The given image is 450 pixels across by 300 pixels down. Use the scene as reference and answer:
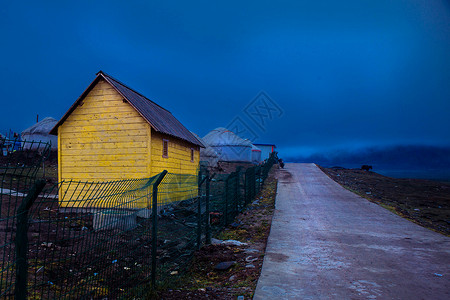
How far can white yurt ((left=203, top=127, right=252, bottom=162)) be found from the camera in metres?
35.9

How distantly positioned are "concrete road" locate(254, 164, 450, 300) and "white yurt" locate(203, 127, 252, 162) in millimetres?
25697

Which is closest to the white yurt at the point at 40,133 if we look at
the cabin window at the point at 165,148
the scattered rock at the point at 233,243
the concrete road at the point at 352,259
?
the cabin window at the point at 165,148

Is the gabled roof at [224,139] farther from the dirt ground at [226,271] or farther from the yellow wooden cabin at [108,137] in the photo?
the dirt ground at [226,271]

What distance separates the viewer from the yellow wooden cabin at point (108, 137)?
12.3 meters

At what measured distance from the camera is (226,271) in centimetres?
504

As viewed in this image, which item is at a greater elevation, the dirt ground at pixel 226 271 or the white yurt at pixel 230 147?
the white yurt at pixel 230 147

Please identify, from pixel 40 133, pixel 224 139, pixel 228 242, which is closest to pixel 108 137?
pixel 228 242

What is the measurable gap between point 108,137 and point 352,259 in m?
10.8

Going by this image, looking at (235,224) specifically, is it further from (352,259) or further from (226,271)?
(352,259)

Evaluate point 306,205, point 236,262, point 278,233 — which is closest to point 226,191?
point 278,233

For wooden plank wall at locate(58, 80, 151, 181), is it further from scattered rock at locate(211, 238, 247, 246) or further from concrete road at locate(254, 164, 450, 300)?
concrete road at locate(254, 164, 450, 300)

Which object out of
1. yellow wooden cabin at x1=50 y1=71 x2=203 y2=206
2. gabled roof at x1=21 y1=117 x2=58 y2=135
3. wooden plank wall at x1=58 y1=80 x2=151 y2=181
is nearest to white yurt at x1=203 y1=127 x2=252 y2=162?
gabled roof at x1=21 y1=117 x2=58 y2=135

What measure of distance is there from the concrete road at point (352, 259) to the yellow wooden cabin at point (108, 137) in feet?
→ 20.6

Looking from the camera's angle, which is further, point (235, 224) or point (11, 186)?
point (235, 224)
